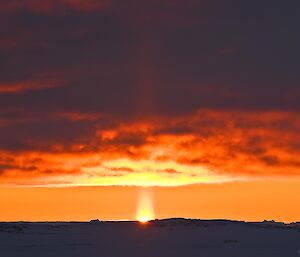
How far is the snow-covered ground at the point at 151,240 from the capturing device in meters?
44.2

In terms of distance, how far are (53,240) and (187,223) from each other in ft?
57.4

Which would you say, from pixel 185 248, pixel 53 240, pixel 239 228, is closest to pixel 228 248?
pixel 185 248

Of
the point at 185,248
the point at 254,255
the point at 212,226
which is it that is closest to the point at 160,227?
the point at 212,226

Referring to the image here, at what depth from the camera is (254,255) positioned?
43.2 meters

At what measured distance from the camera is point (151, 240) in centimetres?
5047

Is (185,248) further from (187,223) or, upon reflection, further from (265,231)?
(187,223)

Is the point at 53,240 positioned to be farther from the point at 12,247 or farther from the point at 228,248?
the point at 228,248

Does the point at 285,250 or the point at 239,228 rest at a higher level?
the point at 239,228

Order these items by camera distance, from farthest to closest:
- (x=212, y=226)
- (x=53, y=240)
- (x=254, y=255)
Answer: (x=212, y=226) → (x=53, y=240) → (x=254, y=255)

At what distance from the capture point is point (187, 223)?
65.2m

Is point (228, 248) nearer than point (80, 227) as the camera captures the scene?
Yes

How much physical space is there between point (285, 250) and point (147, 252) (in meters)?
7.46

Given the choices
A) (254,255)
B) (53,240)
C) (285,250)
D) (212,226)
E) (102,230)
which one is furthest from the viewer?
(212,226)

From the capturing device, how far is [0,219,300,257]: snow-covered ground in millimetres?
44188
